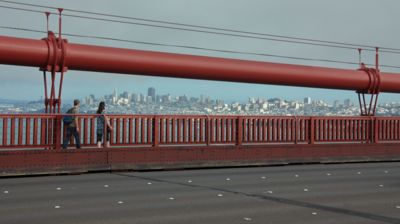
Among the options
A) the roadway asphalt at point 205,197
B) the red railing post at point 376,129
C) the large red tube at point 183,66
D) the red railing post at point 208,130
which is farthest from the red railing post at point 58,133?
the red railing post at point 376,129

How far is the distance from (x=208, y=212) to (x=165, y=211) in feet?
2.07

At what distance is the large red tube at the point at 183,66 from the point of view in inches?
706

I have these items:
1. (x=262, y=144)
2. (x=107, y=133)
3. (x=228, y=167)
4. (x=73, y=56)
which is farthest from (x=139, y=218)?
(x=73, y=56)

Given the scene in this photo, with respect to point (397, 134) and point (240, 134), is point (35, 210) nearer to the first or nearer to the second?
point (240, 134)

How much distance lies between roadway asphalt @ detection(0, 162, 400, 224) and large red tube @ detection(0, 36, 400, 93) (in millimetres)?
5596

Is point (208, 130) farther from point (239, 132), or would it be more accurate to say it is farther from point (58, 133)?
point (58, 133)

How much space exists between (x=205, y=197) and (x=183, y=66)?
1161 centimetres

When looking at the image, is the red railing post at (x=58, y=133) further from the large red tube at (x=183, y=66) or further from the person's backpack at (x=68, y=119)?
the large red tube at (x=183, y=66)

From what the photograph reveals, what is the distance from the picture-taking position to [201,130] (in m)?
16.7

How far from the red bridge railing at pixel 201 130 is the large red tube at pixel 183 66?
3860 millimetres

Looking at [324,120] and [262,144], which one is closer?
[262,144]

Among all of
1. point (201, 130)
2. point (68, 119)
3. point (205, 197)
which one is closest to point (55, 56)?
point (68, 119)

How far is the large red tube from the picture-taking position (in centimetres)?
1794

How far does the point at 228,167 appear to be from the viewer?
16797 mm
